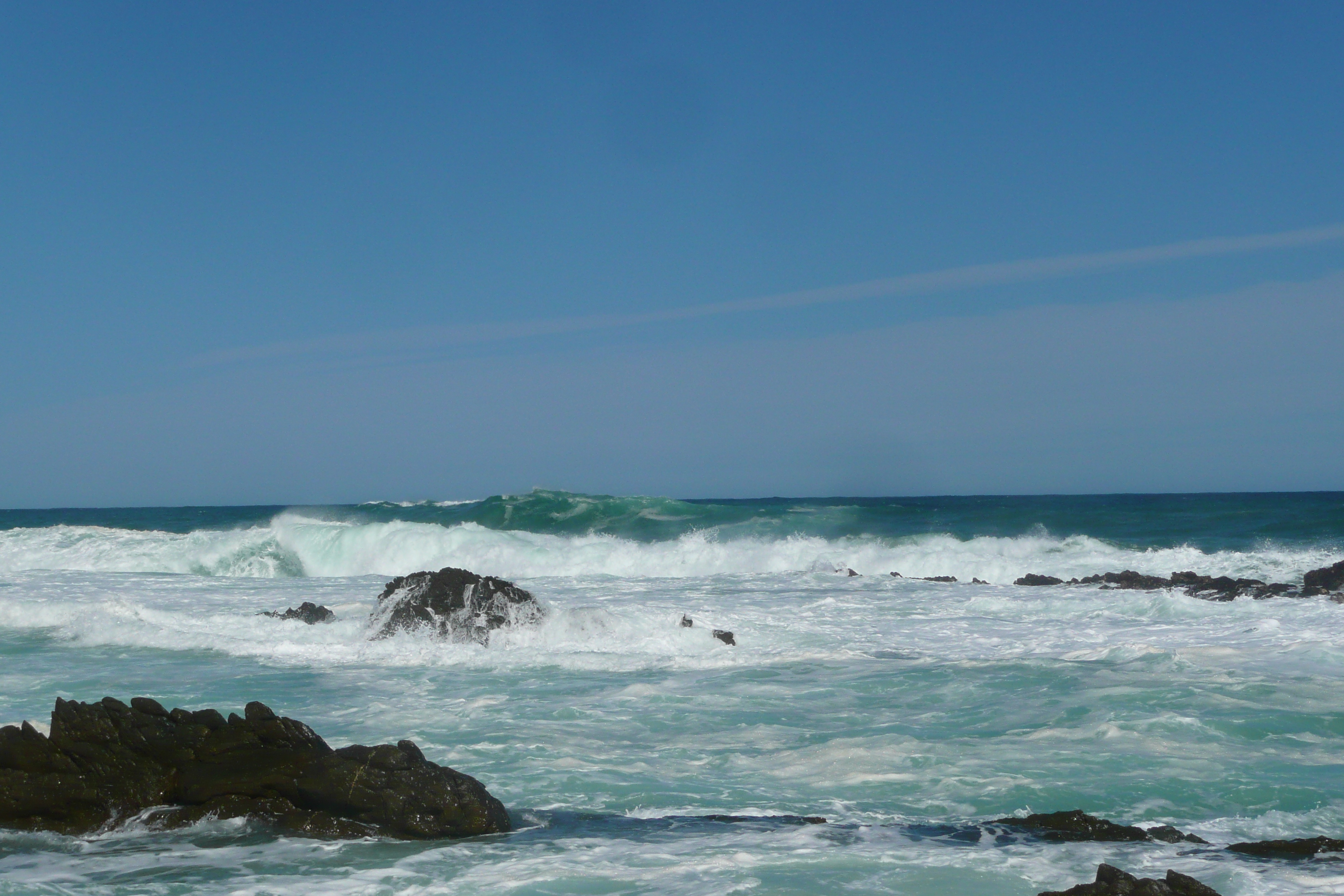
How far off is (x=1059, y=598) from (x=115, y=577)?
56.4ft

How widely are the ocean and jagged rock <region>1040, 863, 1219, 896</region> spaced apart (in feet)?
3.16

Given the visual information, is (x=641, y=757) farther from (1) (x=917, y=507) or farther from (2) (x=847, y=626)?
(1) (x=917, y=507)

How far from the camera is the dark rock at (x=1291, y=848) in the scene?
512 cm

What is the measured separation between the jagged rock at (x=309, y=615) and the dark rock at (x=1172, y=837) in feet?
36.4

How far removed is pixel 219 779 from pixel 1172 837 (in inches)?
189

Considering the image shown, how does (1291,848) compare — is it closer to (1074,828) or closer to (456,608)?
(1074,828)

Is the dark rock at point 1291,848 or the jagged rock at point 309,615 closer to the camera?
the dark rock at point 1291,848

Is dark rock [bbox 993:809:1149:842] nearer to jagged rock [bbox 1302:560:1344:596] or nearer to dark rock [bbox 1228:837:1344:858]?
dark rock [bbox 1228:837:1344:858]

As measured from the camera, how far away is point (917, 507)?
53094 mm

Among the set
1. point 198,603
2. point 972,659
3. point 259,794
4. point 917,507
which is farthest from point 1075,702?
point 917,507

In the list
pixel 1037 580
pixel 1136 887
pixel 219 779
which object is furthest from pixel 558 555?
pixel 1136 887

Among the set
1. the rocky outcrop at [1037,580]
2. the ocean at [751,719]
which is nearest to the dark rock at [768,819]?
the ocean at [751,719]

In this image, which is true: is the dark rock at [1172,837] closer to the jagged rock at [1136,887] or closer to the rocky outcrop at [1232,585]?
the jagged rock at [1136,887]

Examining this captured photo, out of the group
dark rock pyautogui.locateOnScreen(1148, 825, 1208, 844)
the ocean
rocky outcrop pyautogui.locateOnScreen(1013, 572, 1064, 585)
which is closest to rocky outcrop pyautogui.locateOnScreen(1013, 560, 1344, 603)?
the ocean
